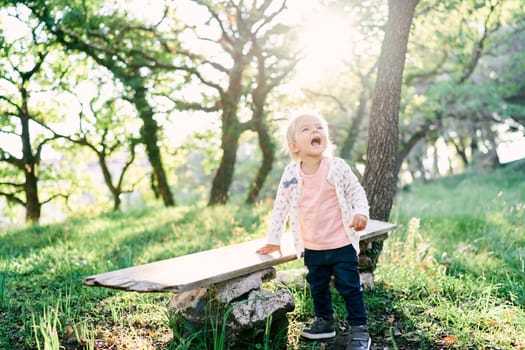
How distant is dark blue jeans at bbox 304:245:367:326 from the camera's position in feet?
11.1

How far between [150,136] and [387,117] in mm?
8753

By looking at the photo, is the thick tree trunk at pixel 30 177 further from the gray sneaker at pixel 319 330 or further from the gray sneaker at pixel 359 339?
the gray sneaker at pixel 359 339

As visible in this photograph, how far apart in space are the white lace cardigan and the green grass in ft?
2.53

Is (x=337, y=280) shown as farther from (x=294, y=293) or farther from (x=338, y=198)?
(x=294, y=293)

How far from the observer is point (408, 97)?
13047 millimetres

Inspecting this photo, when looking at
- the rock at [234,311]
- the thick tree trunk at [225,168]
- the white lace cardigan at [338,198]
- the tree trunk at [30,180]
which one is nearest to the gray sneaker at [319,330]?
the rock at [234,311]

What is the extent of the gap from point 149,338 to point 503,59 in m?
24.2

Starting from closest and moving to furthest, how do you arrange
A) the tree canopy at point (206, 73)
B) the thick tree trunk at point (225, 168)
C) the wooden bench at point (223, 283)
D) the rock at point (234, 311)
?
1. the wooden bench at point (223, 283)
2. the rock at point (234, 311)
3. the tree canopy at point (206, 73)
4. the thick tree trunk at point (225, 168)

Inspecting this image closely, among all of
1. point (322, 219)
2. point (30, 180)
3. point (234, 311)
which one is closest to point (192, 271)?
point (234, 311)

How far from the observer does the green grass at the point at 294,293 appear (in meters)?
3.34

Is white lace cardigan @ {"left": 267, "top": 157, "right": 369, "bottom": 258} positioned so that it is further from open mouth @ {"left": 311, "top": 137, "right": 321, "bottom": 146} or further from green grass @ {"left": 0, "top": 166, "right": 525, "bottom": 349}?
green grass @ {"left": 0, "top": 166, "right": 525, "bottom": 349}

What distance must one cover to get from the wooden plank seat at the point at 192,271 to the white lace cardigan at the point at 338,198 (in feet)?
0.65

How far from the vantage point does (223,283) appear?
320cm

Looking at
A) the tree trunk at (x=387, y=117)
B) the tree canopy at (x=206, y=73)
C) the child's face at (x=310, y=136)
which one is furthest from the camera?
the tree canopy at (x=206, y=73)
